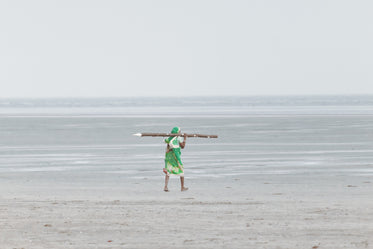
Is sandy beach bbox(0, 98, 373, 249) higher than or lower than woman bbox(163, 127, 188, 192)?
lower

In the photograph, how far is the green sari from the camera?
18141 millimetres

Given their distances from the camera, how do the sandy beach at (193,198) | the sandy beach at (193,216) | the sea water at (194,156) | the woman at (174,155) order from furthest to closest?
the sea water at (194,156), the woman at (174,155), the sandy beach at (193,198), the sandy beach at (193,216)

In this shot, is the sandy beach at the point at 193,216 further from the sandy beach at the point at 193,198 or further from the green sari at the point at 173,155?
the green sari at the point at 173,155

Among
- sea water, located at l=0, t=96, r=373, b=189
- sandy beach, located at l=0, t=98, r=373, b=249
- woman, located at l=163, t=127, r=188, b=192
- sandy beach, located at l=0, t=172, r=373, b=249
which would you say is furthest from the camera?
sea water, located at l=0, t=96, r=373, b=189

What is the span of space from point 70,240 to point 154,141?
2456cm

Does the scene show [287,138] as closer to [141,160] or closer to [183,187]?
→ [141,160]

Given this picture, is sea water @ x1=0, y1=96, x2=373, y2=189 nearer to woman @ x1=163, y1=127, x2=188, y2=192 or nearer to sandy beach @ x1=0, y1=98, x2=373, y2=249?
sandy beach @ x1=0, y1=98, x2=373, y2=249

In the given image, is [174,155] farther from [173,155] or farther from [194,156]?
[194,156]

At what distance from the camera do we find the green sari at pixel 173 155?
59.5 feet

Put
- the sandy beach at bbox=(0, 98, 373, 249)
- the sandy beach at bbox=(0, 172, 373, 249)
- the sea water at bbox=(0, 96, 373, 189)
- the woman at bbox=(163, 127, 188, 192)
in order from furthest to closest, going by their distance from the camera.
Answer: the sea water at bbox=(0, 96, 373, 189)
the woman at bbox=(163, 127, 188, 192)
the sandy beach at bbox=(0, 98, 373, 249)
the sandy beach at bbox=(0, 172, 373, 249)

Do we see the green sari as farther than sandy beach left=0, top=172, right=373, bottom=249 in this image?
Yes

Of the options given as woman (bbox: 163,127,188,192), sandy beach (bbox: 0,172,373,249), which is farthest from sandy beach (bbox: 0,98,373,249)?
woman (bbox: 163,127,188,192)

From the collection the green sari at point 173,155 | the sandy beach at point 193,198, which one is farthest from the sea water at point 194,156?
the green sari at point 173,155

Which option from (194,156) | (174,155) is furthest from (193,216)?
(194,156)
